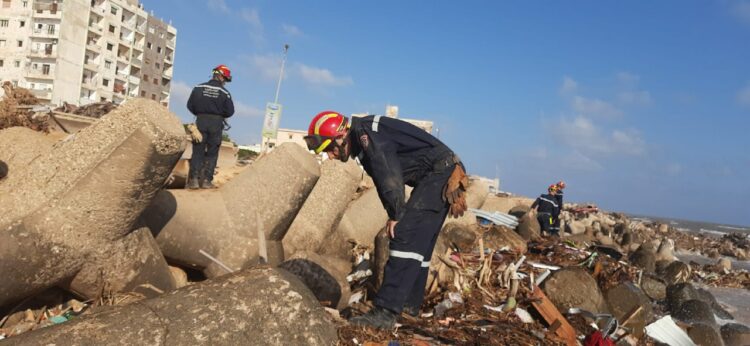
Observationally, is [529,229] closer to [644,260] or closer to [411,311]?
[644,260]

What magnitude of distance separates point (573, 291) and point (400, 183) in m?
3.02

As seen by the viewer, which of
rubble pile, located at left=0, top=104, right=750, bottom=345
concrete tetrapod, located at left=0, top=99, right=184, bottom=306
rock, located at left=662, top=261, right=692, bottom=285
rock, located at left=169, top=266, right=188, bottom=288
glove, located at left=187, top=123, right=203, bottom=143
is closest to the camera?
rubble pile, located at left=0, top=104, right=750, bottom=345

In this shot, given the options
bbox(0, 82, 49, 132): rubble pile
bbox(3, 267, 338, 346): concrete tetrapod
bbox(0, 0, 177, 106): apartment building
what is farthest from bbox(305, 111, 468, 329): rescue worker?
bbox(0, 0, 177, 106): apartment building

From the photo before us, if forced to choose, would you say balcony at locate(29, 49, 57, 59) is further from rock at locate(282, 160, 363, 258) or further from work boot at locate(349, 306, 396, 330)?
work boot at locate(349, 306, 396, 330)

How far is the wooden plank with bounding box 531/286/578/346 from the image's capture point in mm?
4453

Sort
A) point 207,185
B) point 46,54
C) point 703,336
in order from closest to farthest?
point 207,185, point 703,336, point 46,54

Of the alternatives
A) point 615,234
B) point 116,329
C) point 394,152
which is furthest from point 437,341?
point 615,234

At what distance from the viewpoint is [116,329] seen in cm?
210

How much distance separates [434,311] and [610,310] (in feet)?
9.51

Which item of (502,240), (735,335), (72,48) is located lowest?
(735,335)

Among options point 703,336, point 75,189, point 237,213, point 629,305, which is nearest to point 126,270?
point 75,189

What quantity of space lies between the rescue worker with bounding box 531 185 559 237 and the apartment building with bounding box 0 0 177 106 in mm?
43393

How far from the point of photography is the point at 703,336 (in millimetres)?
6930

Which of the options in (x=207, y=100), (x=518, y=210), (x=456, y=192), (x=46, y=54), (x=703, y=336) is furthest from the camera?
(x=46, y=54)
